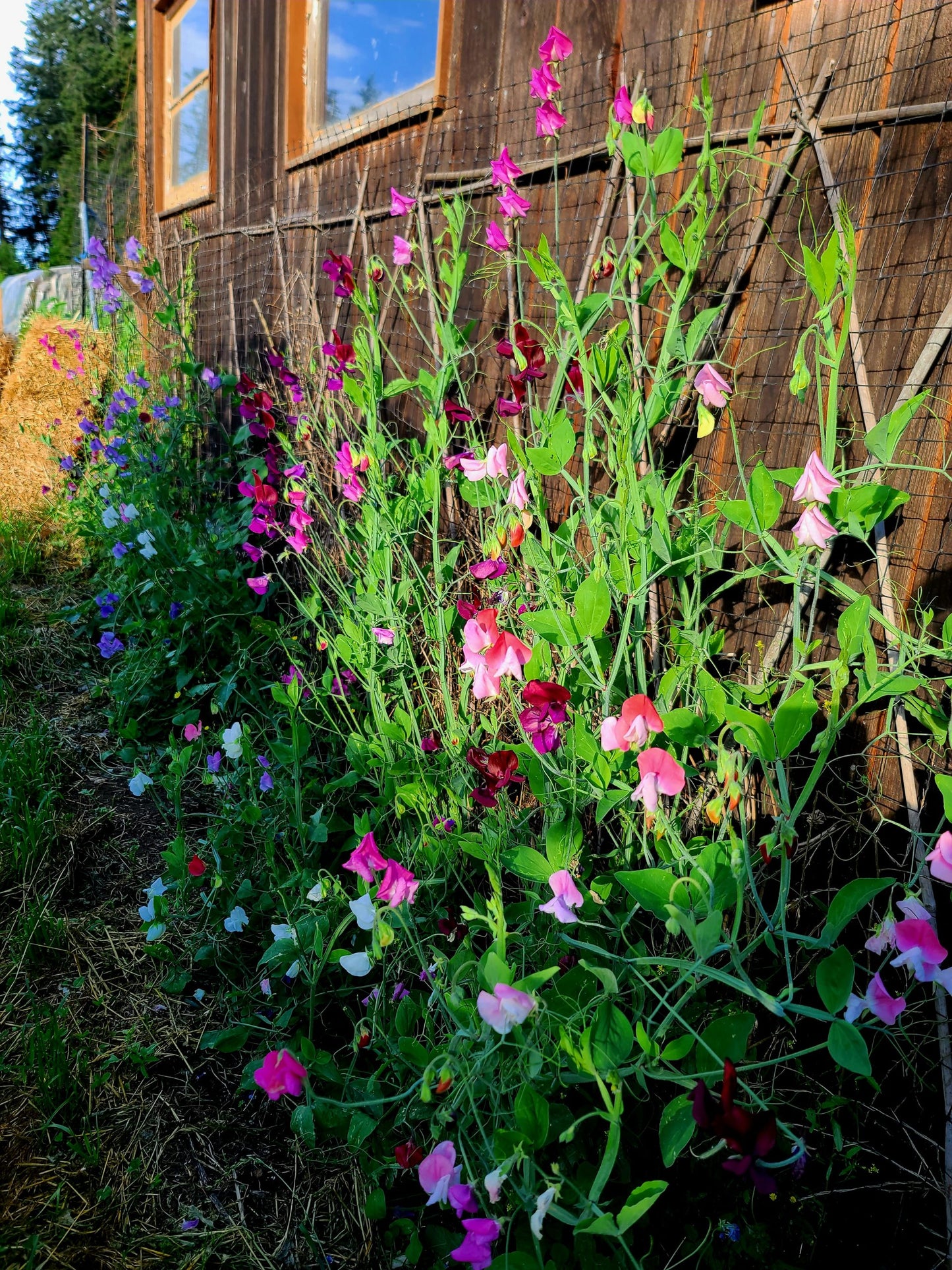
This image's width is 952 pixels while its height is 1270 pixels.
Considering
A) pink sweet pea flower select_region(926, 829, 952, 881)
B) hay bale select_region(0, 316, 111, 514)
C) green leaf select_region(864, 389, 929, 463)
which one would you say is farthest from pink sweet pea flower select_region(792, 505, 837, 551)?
hay bale select_region(0, 316, 111, 514)

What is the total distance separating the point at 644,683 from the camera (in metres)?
1.29

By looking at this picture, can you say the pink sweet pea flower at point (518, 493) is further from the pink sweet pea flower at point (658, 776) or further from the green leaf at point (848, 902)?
the green leaf at point (848, 902)

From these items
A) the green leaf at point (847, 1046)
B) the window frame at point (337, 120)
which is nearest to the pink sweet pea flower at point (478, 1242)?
Answer: the green leaf at point (847, 1046)

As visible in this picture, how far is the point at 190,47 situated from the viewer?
609 cm

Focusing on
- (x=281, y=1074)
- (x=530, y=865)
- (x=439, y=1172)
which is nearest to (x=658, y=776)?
(x=530, y=865)

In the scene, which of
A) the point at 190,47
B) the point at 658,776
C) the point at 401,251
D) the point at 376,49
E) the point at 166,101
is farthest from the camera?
the point at 166,101

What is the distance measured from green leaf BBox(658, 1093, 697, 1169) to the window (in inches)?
222

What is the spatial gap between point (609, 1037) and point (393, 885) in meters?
0.35

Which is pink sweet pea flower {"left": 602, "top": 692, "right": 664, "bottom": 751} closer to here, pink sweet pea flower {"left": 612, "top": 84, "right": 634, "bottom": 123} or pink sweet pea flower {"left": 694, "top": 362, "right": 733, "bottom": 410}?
pink sweet pea flower {"left": 694, "top": 362, "right": 733, "bottom": 410}

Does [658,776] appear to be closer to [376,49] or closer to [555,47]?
[555,47]

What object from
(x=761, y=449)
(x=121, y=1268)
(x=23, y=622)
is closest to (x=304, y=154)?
(x=23, y=622)

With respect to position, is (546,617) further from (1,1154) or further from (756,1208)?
(1,1154)

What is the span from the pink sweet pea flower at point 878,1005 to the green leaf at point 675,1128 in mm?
207

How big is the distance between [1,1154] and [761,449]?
5.57ft
